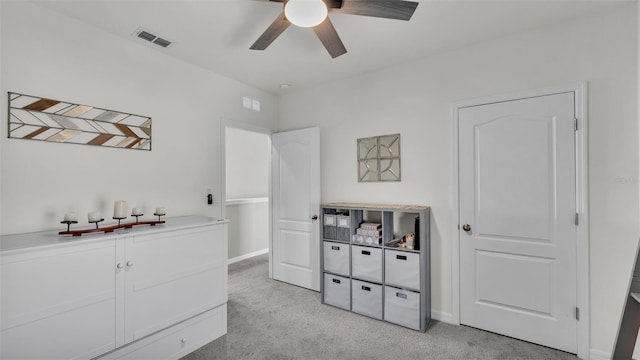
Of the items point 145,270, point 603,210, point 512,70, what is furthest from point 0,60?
point 603,210

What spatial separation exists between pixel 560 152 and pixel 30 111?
3892 mm

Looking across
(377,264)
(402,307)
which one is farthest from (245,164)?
(402,307)

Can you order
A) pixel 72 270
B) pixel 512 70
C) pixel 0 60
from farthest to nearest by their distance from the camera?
pixel 512 70 < pixel 0 60 < pixel 72 270

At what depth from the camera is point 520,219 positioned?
2400 millimetres

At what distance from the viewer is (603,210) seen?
210 cm

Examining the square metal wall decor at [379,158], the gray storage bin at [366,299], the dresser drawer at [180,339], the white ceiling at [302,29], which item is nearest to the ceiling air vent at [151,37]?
the white ceiling at [302,29]

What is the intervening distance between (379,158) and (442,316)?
167 cm

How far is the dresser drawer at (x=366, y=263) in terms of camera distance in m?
2.81

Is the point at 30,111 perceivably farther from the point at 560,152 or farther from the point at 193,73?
the point at 560,152

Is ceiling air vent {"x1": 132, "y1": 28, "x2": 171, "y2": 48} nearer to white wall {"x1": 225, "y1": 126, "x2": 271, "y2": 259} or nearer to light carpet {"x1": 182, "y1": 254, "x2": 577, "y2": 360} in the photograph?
white wall {"x1": 225, "y1": 126, "x2": 271, "y2": 259}

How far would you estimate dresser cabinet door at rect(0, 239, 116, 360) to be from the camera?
60.0 inches

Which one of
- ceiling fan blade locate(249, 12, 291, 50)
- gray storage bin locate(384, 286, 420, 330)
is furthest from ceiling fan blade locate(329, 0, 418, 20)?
gray storage bin locate(384, 286, 420, 330)

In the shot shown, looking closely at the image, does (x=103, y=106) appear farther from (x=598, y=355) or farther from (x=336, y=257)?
(x=598, y=355)

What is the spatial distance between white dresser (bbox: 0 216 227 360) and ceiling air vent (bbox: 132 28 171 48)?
157 centimetres
